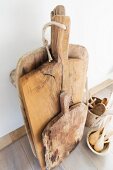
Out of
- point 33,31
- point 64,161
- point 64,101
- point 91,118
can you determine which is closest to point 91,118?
point 91,118

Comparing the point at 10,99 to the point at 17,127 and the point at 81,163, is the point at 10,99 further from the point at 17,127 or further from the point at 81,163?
the point at 81,163

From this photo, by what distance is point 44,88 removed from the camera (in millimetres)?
617

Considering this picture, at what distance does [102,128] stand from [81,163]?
8.2 inches

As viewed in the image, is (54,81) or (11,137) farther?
(11,137)

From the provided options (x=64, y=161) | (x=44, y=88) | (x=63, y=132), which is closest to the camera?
(x=44, y=88)

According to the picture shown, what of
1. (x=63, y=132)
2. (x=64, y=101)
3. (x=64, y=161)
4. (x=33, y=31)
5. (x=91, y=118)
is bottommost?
(x=64, y=161)

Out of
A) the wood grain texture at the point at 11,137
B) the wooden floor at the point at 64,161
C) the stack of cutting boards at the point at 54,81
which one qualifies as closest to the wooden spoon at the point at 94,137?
the wooden floor at the point at 64,161

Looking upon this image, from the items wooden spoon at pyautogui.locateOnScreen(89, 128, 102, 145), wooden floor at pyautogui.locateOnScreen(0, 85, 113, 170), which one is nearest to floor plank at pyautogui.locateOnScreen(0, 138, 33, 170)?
wooden floor at pyautogui.locateOnScreen(0, 85, 113, 170)

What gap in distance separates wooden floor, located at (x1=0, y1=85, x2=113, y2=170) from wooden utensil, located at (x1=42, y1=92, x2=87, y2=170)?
0.06 m

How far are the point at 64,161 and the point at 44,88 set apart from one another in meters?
0.50

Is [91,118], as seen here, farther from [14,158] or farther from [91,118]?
[14,158]

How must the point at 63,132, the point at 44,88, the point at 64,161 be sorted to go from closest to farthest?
the point at 44,88, the point at 63,132, the point at 64,161

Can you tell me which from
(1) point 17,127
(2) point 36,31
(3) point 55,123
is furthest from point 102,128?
(2) point 36,31

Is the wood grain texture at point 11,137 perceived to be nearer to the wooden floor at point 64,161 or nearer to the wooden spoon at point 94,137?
the wooden floor at point 64,161
